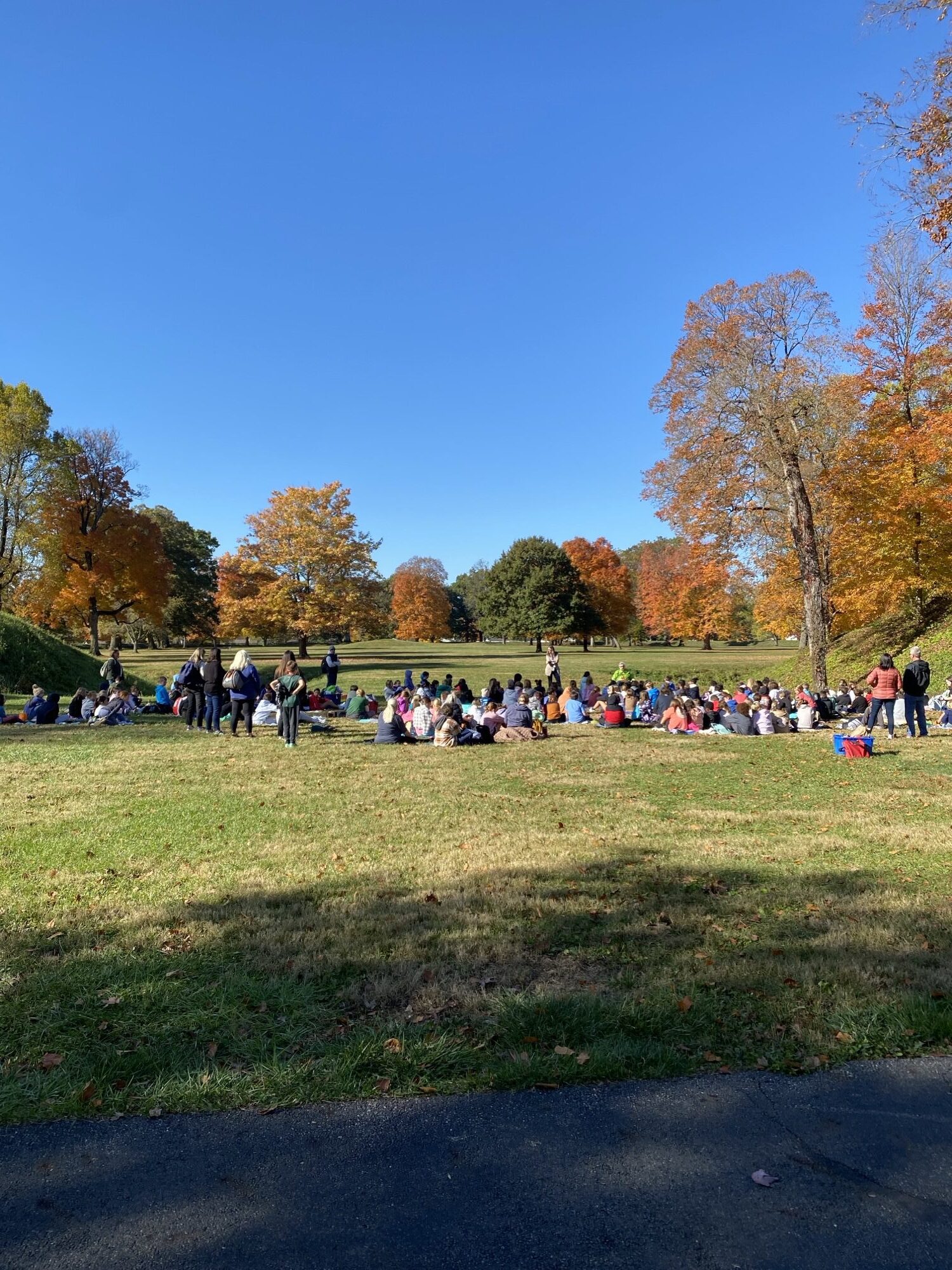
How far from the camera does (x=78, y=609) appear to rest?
136 ft

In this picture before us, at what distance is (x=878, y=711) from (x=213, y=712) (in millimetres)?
14703

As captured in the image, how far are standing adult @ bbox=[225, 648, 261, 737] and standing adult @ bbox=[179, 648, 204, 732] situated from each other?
1.01 m

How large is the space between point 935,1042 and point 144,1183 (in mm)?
3709

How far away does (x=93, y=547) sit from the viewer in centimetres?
3972

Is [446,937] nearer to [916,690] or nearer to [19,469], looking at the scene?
[916,690]

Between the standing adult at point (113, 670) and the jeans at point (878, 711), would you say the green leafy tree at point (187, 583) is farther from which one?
the jeans at point (878, 711)

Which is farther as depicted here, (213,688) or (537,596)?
(537,596)

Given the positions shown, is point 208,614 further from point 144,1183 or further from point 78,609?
point 144,1183

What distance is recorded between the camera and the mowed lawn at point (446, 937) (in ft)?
12.3

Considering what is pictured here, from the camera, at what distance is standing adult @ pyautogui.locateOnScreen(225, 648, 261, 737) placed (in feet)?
53.8

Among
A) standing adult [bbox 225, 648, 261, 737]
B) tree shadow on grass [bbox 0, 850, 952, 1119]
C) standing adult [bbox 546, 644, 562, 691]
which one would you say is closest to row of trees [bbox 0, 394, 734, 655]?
standing adult [bbox 546, 644, 562, 691]

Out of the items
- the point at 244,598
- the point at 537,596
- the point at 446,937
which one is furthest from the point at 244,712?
the point at 537,596

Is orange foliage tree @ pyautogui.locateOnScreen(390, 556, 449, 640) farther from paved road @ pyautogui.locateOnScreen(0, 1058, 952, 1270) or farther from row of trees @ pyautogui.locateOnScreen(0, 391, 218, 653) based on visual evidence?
paved road @ pyautogui.locateOnScreen(0, 1058, 952, 1270)

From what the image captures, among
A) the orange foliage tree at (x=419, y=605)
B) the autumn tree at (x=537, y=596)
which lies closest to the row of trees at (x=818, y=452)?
the autumn tree at (x=537, y=596)
